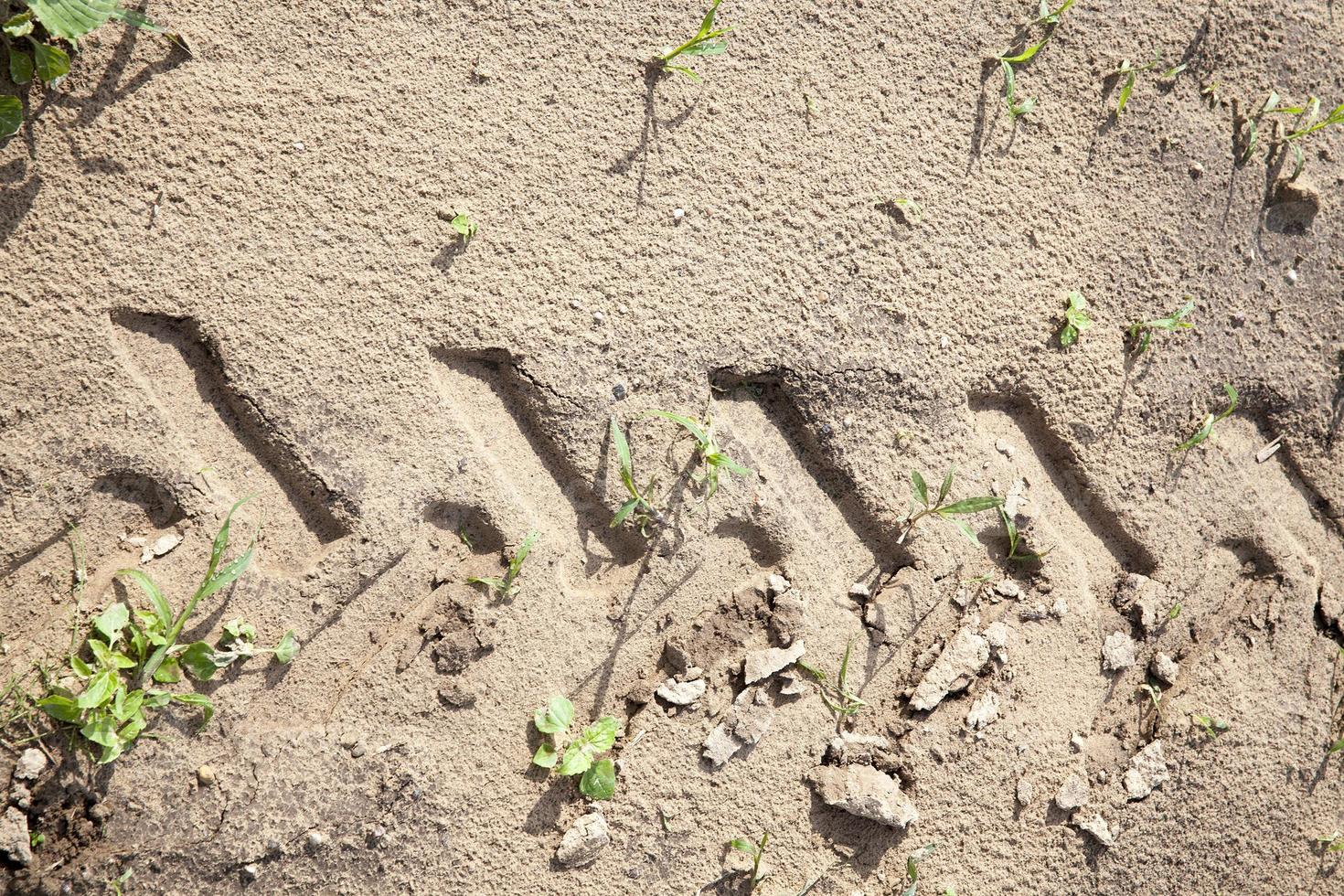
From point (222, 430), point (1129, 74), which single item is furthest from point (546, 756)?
point (1129, 74)

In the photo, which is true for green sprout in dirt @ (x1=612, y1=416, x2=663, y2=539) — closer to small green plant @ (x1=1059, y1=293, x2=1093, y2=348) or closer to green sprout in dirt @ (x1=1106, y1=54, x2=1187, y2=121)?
small green plant @ (x1=1059, y1=293, x2=1093, y2=348)

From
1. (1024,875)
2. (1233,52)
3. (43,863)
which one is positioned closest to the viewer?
(43,863)

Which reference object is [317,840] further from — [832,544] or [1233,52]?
[1233,52]

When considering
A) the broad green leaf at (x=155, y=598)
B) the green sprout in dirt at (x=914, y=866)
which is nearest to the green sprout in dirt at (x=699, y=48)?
the broad green leaf at (x=155, y=598)

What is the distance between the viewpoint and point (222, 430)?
1665mm

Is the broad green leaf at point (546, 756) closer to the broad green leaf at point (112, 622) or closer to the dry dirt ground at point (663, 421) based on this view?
the dry dirt ground at point (663, 421)

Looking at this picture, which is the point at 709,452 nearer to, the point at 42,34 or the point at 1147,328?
the point at 1147,328

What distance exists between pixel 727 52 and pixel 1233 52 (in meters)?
1.23

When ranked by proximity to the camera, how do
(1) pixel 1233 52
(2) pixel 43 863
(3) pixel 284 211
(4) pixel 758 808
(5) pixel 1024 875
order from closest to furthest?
(2) pixel 43 863 < (3) pixel 284 211 < (4) pixel 758 808 < (5) pixel 1024 875 < (1) pixel 1233 52

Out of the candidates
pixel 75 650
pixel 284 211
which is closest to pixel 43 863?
pixel 75 650

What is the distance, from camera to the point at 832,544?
6.24 ft

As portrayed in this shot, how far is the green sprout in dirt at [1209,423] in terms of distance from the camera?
208cm

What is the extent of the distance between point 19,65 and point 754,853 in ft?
6.31

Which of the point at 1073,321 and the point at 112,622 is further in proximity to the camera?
the point at 1073,321
